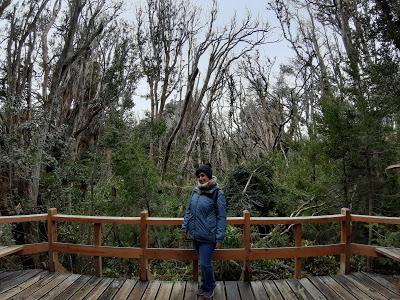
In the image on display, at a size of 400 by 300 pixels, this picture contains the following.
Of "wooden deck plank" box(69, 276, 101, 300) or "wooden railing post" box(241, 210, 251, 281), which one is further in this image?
"wooden railing post" box(241, 210, 251, 281)

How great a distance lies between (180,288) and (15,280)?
2134mm

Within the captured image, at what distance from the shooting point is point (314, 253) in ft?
16.3

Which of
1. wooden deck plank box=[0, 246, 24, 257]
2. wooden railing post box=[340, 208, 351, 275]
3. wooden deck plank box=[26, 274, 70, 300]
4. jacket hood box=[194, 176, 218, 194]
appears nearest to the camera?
wooden deck plank box=[26, 274, 70, 300]

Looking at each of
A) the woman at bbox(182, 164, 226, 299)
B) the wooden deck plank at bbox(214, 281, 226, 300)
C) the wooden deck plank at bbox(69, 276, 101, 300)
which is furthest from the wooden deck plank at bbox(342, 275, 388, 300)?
the wooden deck plank at bbox(69, 276, 101, 300)

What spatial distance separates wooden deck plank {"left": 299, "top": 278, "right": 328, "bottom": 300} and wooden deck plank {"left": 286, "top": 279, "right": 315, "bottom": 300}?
0.12 feet

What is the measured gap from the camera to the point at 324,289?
4598 mm

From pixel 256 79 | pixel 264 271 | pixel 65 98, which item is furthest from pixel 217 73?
pixel 264 271

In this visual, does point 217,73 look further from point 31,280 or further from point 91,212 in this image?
point 31,280

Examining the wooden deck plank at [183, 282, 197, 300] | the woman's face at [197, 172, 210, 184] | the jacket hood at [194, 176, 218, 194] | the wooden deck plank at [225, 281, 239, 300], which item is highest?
the woman's face at [197, 172, 210, 184]

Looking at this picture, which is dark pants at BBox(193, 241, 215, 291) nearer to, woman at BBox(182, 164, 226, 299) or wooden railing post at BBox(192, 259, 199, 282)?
woman at BBox(182, 164, 226, 299)

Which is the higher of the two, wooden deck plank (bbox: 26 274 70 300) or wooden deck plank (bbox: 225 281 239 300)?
wooden deck plank (bbox: 26 274 70 300)

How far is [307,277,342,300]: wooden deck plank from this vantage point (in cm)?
437

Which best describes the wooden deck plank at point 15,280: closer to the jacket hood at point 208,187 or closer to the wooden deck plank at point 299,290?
the jacket hood at point 208,187

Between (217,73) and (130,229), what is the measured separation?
31.3 feet
